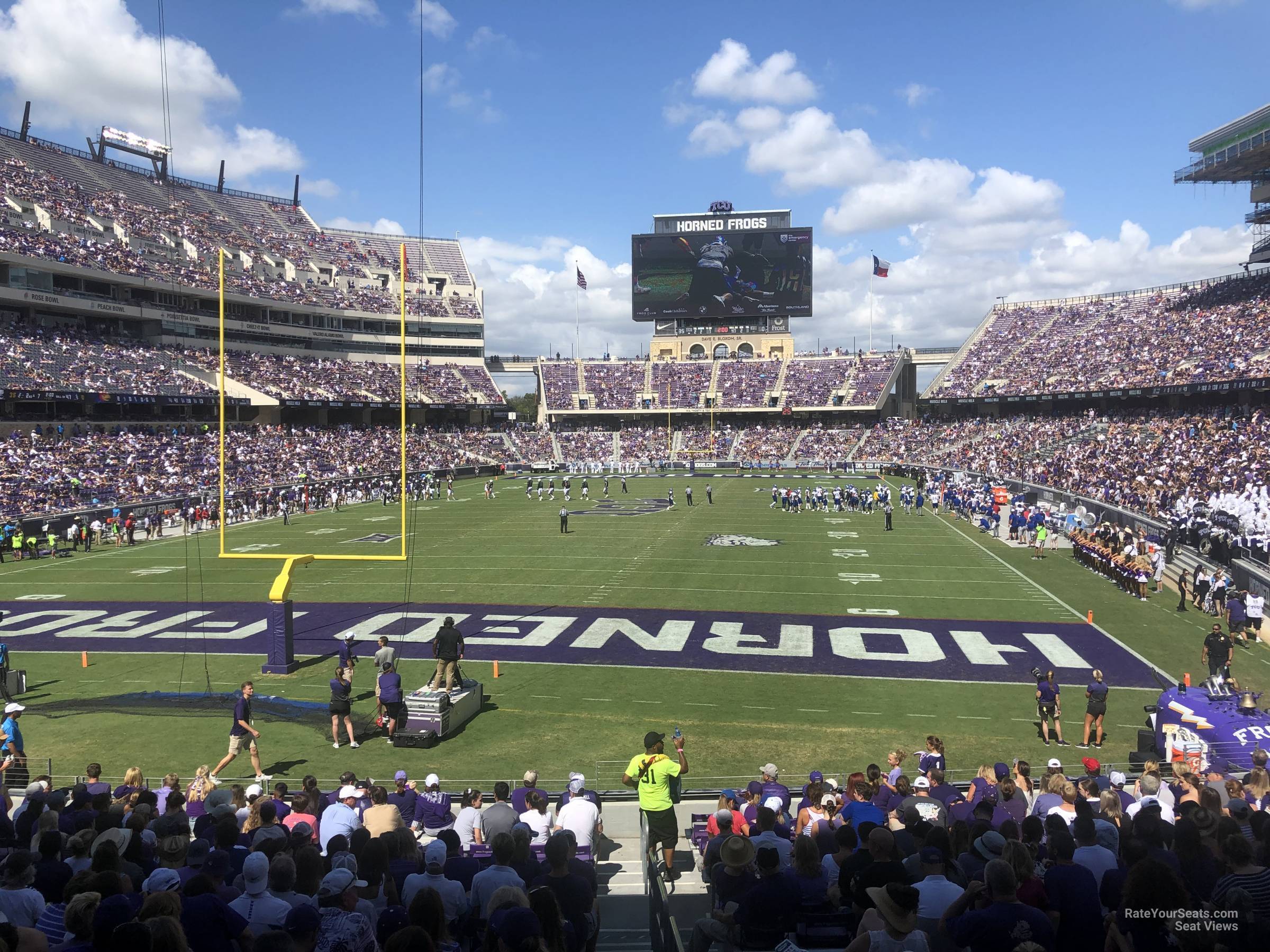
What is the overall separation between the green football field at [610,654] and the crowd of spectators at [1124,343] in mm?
21555

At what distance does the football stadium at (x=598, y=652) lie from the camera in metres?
4.61

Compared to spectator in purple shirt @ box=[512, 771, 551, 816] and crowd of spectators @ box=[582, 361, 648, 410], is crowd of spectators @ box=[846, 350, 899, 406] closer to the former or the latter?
crowd of spectators @ box=[582, 361, 648, 410]

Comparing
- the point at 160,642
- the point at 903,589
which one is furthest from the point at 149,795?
the point at 903,589

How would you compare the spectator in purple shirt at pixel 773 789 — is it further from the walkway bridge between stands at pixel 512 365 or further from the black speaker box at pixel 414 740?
the walkway bridge between stands at pixel 512 365

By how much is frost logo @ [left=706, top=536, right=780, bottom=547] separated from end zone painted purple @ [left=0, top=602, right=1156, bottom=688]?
9464 mm

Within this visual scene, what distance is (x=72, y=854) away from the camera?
5.32m

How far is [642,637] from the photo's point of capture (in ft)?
54.8

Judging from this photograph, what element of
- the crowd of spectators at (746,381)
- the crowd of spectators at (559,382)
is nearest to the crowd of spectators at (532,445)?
the crowd of spectators at (559,382)

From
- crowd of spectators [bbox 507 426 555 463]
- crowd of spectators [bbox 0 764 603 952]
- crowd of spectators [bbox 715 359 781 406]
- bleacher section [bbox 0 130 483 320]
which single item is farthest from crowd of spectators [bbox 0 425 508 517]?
crowd of spectators [bbox 0 764 603 952]

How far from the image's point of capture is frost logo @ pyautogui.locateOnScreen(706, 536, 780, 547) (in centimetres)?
2800

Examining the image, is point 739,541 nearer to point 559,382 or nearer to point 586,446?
point 586,446

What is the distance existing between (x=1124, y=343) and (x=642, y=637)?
48.7m

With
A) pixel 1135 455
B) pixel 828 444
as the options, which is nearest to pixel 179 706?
pixel 1135 455

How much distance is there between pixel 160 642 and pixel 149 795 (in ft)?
36.9
